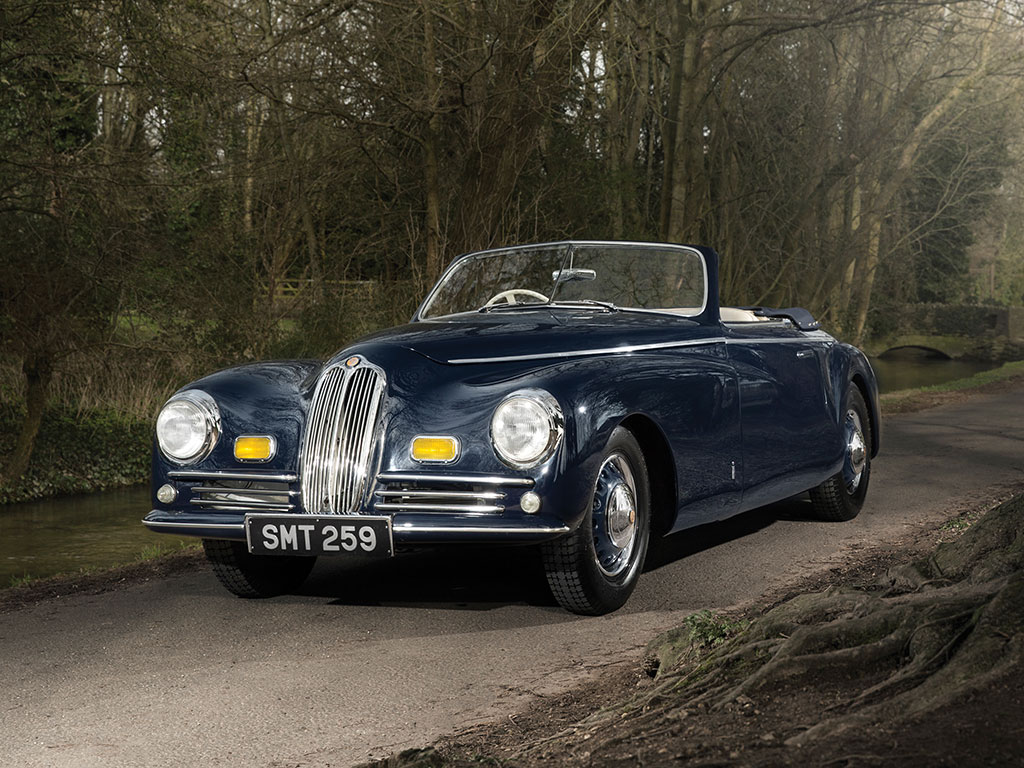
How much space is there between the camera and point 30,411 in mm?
16344

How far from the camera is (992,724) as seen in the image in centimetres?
296

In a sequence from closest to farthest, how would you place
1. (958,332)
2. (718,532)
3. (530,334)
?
(530,334), (718,532), (958,332)

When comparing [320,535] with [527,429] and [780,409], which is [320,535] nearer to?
[527,429]

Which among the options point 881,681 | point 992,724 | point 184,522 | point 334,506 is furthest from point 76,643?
point 992,724

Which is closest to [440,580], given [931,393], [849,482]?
[849,482]

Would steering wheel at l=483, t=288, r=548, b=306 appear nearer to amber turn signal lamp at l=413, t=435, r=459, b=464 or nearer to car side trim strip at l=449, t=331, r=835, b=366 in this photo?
car side trim strip at l=449, t=331, r=835, b=366

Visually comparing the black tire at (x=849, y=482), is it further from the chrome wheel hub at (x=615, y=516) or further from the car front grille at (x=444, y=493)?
the car front grille at (x=444, y=493)

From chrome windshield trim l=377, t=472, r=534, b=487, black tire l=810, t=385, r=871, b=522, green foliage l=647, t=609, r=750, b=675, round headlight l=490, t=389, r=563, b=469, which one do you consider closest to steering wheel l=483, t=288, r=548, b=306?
round headlight l=490, t=389, r=563, b=469

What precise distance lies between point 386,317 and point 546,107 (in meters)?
3.54

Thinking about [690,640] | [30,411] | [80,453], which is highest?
[690,640]

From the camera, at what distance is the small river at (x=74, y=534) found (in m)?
11.3

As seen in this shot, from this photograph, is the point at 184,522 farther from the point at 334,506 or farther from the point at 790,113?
the point at 790,113

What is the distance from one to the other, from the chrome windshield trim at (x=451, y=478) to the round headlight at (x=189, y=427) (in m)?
0.96

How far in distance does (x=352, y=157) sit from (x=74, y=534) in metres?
6.54
